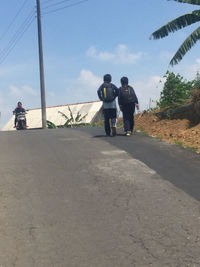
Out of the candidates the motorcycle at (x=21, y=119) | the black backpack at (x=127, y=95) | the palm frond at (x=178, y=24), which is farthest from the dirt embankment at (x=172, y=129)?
the motorcycle at (x=21, y=119)

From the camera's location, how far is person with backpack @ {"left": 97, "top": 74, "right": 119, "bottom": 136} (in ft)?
37.1

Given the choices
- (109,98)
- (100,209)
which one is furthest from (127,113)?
(100,209)

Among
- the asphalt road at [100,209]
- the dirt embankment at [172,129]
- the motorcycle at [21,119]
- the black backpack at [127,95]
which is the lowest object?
the asphalt road at [100,209]

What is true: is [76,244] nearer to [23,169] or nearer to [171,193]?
[171,193]

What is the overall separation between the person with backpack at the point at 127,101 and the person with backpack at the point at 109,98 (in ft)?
0.62

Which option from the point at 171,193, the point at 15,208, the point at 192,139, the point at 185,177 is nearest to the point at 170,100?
the point at 192,139

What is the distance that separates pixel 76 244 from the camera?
13.9 feet

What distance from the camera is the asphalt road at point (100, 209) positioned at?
401 centimetres

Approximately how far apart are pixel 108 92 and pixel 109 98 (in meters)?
0.17

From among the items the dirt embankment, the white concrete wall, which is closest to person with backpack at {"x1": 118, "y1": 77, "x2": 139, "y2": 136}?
the dirt embankment

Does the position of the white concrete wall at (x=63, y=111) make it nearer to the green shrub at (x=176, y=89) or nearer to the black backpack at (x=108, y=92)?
the green shrub at (x=176, y=89)

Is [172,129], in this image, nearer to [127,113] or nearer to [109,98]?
[127,113]

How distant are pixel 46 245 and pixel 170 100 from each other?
34.9 feet

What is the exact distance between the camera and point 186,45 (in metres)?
12.7
